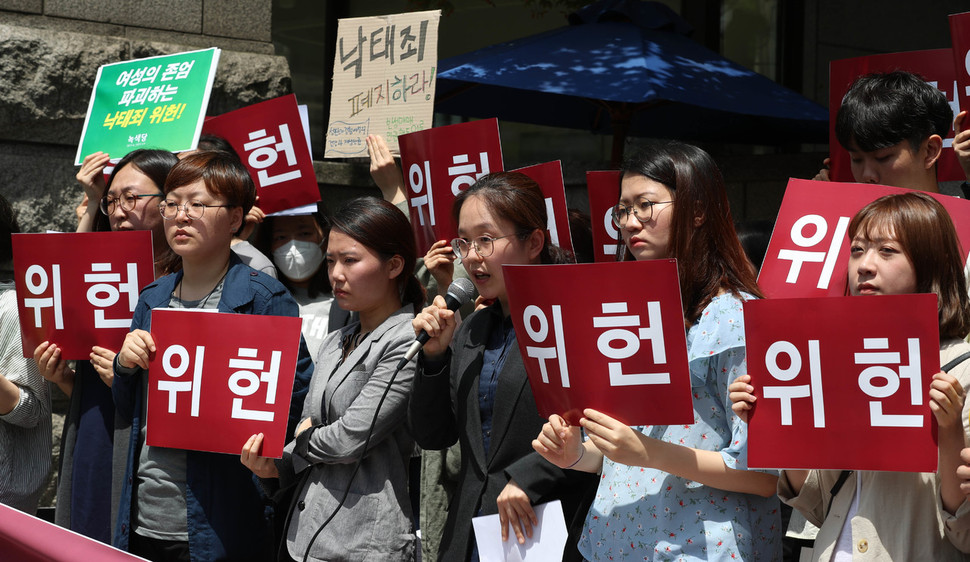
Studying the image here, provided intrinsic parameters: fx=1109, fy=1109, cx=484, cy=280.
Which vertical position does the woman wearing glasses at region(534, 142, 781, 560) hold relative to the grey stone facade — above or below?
below

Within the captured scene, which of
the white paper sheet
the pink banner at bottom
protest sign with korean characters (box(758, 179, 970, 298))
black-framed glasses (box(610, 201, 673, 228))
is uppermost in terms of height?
black-framed glasses (box(610, 201, 673, 228))

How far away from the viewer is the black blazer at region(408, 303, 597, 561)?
10.8 ft

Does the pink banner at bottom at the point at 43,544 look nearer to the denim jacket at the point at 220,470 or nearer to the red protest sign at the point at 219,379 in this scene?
the red protest sign at the point at 219,379

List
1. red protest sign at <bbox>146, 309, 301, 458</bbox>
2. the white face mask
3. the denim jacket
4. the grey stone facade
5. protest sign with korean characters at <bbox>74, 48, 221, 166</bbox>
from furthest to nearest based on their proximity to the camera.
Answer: the grey stone facade < the white face mask < protest sign with korean characters at <bbox>74, 48, 221, 166</bbox> < the denim jacket < red protest sign at <bbox>146, 309, 301, 458</bbox>

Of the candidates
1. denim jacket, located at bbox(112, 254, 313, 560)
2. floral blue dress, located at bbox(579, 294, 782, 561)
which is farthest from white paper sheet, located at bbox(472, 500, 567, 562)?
denim jacket, located at bbox(112, 254, 313, 560)

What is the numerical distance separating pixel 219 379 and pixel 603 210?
164cm

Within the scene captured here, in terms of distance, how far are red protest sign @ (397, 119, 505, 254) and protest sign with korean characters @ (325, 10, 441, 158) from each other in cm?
42

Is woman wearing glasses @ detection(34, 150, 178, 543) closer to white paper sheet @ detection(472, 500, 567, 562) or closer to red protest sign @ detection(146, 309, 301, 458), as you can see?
red protest sign @ detection(146, 309, 301, 458)

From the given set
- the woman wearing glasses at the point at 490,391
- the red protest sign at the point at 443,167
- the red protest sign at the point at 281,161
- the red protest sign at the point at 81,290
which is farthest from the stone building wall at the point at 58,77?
the woman wearing glasses at the point at 490,391

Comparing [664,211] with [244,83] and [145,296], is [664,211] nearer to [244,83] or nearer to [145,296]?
[145,296]

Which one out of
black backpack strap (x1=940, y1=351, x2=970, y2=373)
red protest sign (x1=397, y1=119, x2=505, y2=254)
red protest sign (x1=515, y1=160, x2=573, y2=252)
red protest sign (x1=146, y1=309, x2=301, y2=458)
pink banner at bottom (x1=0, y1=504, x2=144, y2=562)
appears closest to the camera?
pink banner at bottom (x1=0, y1=504, x2=144, y2=562)

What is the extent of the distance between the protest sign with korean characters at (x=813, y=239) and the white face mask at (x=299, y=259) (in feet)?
8.00

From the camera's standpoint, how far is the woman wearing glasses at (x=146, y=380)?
373 centimetres

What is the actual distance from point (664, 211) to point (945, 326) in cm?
78
